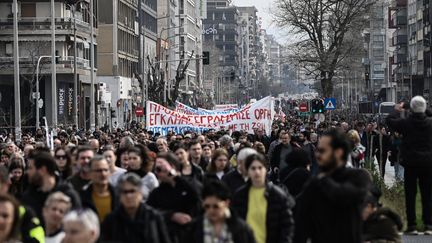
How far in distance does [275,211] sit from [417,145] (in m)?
5.60

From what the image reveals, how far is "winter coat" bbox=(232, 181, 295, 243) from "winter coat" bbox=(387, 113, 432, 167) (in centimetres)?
504

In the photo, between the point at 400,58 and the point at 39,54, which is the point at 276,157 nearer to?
the point at 39,54

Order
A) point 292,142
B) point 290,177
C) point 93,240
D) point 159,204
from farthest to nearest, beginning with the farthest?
point 292,142, point 290,177, point 159,204, point 93,240

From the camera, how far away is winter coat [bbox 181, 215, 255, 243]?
1052 centimetres

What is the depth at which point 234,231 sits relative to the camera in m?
10.5

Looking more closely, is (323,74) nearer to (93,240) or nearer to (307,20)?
(307,20)

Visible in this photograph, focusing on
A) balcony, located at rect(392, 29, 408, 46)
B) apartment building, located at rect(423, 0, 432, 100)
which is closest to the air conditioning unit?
apartment building, located at rect(423, 0, 432, 100)

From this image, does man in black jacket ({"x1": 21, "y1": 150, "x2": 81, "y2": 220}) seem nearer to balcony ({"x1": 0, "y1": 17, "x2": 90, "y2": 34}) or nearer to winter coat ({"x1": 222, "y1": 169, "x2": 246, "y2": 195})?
winter coat ({"x1": 222, "y1": 169, "x2": 246, "y2": 195})

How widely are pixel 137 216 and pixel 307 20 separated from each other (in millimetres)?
65344

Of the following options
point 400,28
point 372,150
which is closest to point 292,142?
point 372,150

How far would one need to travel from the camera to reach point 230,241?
10.5 metres

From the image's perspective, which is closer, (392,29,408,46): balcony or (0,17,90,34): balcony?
(0,17,90,34): balcony

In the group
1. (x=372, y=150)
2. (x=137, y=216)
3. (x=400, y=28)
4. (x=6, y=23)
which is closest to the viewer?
Result: (x=137, y=216)

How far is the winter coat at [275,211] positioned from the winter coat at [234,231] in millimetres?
1522
